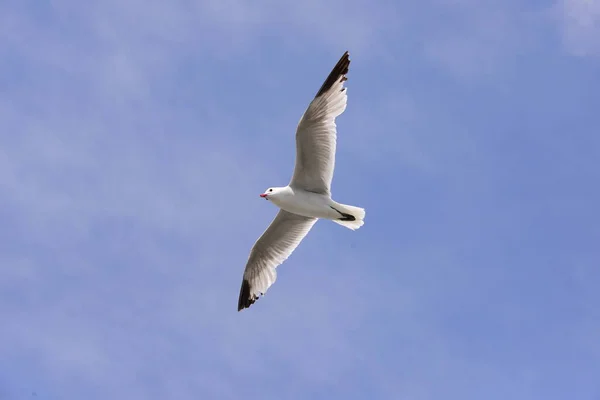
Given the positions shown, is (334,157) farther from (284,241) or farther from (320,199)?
(284,241)

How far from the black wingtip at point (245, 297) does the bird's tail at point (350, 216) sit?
2816 millimetres

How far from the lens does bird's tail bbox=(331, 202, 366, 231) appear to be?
16.7 metres

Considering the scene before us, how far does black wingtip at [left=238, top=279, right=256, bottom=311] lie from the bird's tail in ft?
9.24

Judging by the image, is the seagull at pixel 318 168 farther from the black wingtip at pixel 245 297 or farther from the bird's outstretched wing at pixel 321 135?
the black wingtip at pixel 245 297

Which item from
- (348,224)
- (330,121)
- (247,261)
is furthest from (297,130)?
(247,261)

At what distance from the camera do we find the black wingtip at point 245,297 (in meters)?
18.8

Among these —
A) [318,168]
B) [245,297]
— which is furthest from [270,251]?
[318,168]

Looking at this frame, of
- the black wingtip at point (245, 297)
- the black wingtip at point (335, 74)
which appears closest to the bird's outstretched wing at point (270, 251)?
the black wingtip at point (245, 297)

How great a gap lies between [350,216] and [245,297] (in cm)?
341

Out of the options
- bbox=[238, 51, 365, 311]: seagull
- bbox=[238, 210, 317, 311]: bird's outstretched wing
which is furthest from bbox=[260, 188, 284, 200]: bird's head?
bbox=[238, 210, 317, 311]: bird's outstretched wing

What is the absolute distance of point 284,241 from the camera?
18250 millimetres

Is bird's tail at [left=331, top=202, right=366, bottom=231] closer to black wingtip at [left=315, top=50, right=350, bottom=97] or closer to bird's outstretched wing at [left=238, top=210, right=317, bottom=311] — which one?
bird's outstretched wing at [left=238, top=210, right=317, bottom=311]

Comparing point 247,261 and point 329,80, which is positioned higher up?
point 329,80

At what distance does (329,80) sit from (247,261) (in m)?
4.39
